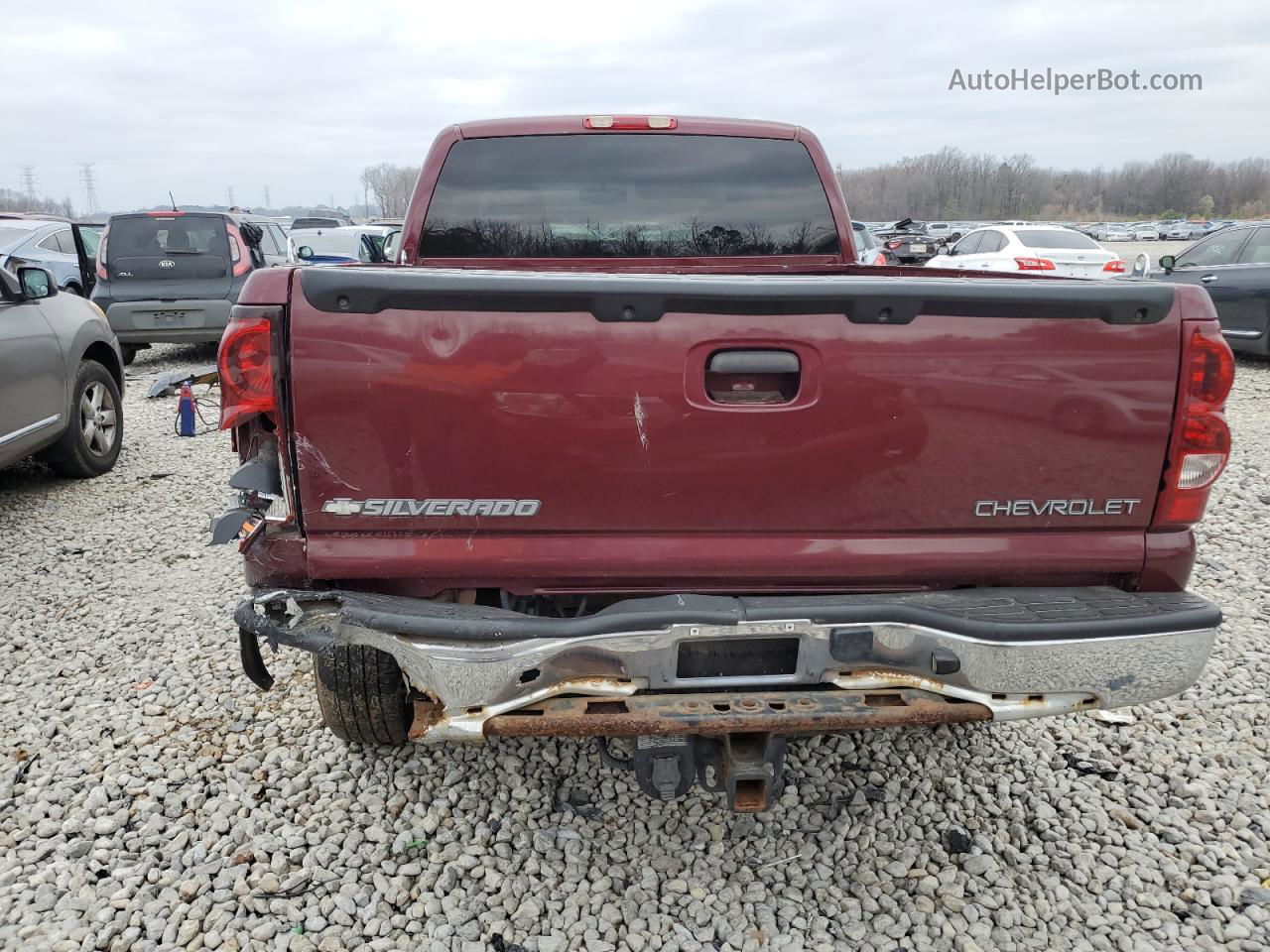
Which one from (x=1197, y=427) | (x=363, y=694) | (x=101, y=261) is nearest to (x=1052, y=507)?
(x=1197, y=427)

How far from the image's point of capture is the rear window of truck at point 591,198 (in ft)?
12.5

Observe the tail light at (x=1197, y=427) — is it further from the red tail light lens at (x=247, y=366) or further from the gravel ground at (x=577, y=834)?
the red tail light lens at (x=247, y=366)

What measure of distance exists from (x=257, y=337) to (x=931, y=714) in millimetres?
1953

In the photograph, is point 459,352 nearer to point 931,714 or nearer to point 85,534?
point 931,714

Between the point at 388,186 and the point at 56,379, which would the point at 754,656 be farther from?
the point at 388,186

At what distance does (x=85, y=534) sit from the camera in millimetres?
5602

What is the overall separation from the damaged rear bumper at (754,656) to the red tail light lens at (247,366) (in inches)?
18.9

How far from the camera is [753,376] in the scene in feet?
7.64

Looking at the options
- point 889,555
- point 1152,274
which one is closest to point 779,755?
point 889,555

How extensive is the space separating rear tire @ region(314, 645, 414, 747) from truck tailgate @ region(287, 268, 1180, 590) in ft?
1.64

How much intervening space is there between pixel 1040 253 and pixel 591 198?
41.3ft

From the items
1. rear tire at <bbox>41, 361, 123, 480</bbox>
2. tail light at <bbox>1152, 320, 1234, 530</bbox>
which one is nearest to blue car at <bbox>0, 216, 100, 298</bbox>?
rear tire at <bbox>41, 361, 123, 480</bbox>

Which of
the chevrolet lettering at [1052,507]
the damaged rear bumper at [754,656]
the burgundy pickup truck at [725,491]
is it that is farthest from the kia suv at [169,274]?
the chevrolet lettering at [1052,507]

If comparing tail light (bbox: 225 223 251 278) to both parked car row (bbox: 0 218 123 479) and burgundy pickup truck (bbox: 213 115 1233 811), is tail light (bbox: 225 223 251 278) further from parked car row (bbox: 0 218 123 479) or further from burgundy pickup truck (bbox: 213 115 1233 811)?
burgundy pickup truck (bbox: 213 115 1233 811)
